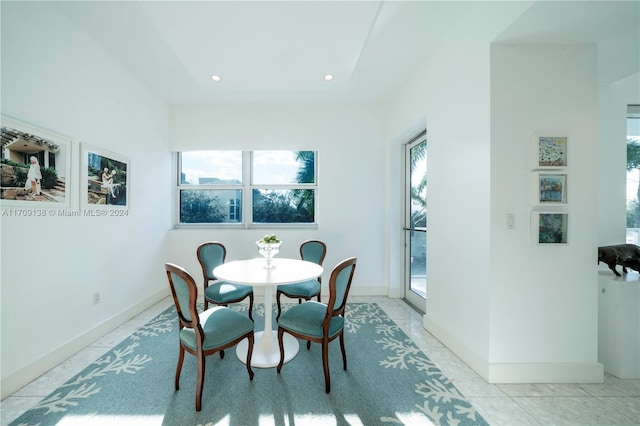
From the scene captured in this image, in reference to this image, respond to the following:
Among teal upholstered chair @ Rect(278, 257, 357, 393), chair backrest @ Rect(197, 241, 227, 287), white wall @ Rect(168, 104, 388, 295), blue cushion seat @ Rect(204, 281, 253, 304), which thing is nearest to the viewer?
teal upholstered chair @ Rect(278, 257, 357, 393)

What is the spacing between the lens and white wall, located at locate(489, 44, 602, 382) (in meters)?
1.90

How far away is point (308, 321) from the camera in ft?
6.34

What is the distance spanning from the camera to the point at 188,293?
1661mm

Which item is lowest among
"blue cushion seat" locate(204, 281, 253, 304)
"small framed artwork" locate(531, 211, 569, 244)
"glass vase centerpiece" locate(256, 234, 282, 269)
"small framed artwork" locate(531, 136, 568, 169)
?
"blue cushion seat" locate(204, 281, 253, 304)

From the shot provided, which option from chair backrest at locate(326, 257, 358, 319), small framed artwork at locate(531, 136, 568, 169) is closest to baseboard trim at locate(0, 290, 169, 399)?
chair backrest at locate(326, 257, 358, 319)

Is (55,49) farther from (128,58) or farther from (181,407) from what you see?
(181,407)

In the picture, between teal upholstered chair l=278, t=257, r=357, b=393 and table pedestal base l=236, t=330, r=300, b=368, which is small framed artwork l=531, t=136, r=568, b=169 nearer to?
teal upholstered chair l=278, t=257, r=357, b=393

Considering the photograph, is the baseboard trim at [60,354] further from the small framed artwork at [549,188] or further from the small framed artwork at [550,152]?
the small framed artwork at [550,152]

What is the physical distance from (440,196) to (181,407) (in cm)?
280

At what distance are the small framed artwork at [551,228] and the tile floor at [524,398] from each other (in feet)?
3.62

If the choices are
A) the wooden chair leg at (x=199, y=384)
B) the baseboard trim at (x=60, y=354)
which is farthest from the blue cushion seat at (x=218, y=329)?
the baseboard trim at (x=60, y=354)

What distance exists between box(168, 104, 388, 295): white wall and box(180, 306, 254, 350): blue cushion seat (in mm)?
2037

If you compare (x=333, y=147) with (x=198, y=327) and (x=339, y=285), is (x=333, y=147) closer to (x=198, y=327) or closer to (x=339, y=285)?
(x=339, y=285)

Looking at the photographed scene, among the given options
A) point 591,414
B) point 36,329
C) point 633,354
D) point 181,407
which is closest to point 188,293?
point 181,407
